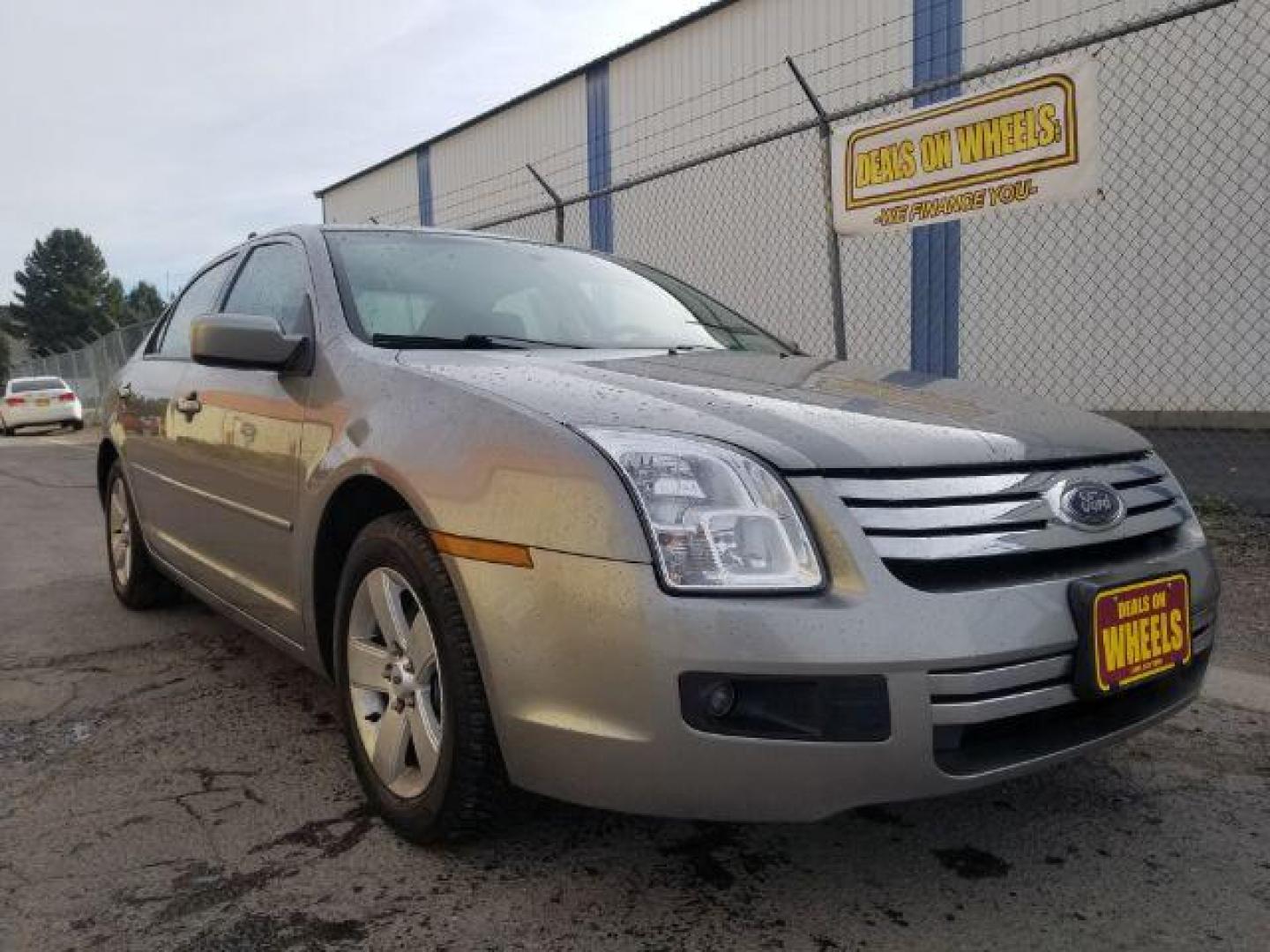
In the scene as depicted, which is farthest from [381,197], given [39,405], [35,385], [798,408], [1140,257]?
[798,408]

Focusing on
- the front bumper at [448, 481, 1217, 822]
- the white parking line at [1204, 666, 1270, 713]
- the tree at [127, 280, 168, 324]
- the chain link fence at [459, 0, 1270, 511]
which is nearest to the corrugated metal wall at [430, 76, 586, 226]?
the chain link fence at [459, 0, 1270, 511]

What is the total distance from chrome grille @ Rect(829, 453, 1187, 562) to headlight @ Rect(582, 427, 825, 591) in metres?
0.12

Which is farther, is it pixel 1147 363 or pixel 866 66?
pixel 866 66

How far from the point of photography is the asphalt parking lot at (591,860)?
1.87 metres

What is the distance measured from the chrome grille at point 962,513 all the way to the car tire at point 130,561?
3290 mm

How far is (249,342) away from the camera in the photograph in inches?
104

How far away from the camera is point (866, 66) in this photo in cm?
1062

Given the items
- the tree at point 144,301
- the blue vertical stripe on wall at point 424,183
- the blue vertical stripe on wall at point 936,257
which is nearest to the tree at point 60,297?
the tree at point 144,301

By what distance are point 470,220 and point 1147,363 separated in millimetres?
10701

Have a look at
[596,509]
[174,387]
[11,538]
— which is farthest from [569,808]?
[11,538]

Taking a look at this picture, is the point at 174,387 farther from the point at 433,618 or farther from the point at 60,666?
the point at 433,618

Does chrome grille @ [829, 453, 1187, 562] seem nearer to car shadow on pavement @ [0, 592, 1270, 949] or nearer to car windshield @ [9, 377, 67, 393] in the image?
car shadow on pavement @ [0, 592, 1270, 949]

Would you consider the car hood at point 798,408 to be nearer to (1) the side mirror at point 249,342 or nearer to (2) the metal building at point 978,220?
(1) the side mirror at point 249,342

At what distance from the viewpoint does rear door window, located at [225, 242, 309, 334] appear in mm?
2932
